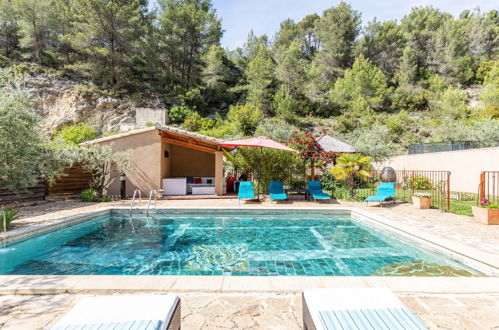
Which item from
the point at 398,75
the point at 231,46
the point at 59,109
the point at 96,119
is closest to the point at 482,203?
the point at 96,119

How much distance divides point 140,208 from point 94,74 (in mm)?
29337

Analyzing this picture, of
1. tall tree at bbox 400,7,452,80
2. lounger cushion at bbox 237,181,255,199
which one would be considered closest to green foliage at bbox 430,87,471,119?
tall tree at bbox 400,7,452,80

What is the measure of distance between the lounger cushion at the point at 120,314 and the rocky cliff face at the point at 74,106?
30.9 meters

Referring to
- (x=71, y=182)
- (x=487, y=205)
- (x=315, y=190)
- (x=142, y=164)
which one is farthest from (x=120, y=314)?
(x=71, y=182)

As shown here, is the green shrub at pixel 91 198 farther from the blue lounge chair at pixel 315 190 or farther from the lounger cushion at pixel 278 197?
the blue lounge chair at pixel 315 190

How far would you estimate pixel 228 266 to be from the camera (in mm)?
4770

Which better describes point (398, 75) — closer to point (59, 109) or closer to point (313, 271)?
point (313, 271)

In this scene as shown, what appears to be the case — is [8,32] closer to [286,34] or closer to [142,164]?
[142,164]

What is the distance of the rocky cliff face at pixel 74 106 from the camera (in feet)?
91.4

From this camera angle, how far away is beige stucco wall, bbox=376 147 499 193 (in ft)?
43.5

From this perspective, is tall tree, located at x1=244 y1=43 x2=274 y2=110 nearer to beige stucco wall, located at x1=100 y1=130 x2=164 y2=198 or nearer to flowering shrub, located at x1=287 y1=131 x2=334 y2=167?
flowering shrub, located at x1=287 y1=131 x2=334 y2=167

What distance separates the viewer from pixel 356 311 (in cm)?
171

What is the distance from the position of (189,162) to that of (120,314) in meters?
15.8

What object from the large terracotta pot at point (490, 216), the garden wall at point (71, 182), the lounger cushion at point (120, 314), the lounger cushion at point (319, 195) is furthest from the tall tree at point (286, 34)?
the lounger cushion at point (120, 314)
